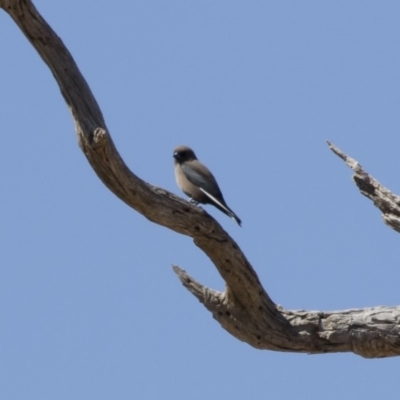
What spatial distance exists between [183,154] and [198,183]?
1026mm

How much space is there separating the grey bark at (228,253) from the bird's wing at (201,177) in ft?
6.65

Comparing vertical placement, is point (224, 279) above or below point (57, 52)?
below

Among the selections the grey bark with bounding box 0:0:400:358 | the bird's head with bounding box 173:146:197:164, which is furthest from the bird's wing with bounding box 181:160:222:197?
the grey bark with bounding box 0:0:400:358

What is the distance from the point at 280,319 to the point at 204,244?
1.01m

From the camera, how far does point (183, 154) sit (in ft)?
40.0

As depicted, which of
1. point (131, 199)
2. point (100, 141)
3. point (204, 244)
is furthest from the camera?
point (204, 244)

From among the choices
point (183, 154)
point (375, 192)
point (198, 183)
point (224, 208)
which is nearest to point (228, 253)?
point (375, 192)

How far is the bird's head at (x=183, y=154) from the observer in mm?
12102

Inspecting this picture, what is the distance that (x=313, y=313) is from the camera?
9219 millimetres

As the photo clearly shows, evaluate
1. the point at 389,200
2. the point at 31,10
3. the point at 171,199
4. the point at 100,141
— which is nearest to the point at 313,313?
the point at 389,200

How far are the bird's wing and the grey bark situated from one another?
2.03 metres

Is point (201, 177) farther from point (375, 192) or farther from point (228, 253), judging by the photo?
point (375, 192)

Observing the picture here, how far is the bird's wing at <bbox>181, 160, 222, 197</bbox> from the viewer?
11.1 metres

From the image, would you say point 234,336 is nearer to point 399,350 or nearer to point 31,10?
point 399,350
